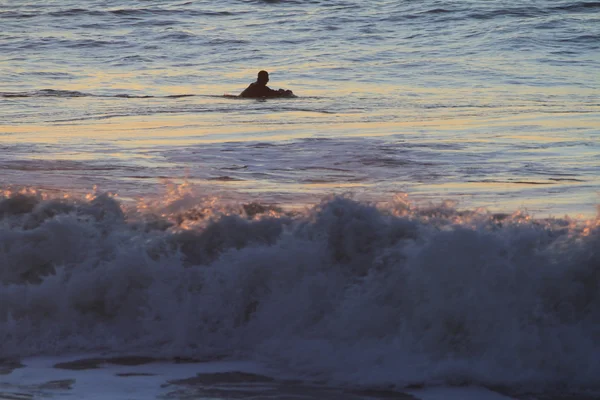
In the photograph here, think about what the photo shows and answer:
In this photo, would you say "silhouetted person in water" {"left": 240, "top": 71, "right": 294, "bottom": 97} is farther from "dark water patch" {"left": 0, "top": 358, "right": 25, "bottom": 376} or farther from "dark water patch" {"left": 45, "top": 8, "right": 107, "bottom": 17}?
"dark water patch" {"left": 45, "top": 8, "right": 107, "bottom": 17}

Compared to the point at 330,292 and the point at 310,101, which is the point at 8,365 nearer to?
the point at 330,292

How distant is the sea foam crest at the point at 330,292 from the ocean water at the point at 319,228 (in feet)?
0.04

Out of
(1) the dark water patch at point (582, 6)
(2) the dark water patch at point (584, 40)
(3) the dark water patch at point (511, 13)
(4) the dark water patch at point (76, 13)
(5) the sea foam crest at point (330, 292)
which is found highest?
(4) the dark water patch at point (76, 13)

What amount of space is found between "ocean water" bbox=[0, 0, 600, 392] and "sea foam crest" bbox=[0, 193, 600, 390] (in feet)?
0.04

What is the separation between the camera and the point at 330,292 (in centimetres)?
619

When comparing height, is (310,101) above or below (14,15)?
below

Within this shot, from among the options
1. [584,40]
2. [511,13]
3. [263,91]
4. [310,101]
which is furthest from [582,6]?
[263,91]

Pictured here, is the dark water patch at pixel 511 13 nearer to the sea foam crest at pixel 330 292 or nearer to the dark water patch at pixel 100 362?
the sea foam crest at pixel 330 292

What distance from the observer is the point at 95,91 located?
966 inches

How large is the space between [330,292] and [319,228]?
51 centimetres

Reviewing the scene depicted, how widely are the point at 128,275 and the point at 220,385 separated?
4.59ft

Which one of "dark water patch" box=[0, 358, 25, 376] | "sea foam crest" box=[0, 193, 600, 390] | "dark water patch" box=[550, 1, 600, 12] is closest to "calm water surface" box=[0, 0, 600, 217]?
"dark water patch" box=[550, 1, 600, 12]

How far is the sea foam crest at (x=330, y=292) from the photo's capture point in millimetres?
5566

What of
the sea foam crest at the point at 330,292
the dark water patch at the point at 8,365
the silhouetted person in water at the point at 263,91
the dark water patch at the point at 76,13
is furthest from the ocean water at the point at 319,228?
the dark water patch at the point at 76,13
